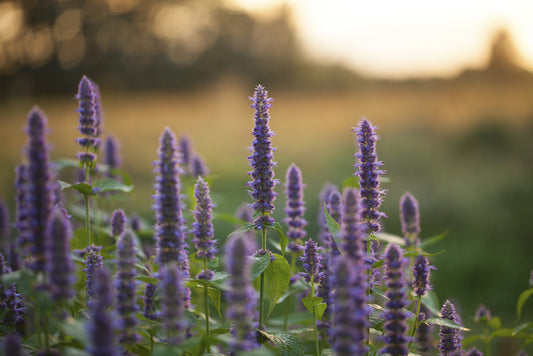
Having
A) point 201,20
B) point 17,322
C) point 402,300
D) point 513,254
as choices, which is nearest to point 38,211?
point 17,322

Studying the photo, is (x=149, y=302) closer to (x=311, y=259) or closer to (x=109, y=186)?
(x=109, y=186)

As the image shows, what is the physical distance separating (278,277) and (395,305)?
110 centimetres

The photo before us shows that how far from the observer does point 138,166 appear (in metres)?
16.8

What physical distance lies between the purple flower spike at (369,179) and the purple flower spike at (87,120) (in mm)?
2373

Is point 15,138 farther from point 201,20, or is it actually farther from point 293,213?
point 201,20

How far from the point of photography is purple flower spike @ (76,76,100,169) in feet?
12.5

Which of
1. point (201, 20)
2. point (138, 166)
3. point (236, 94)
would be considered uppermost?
point (201, 20)

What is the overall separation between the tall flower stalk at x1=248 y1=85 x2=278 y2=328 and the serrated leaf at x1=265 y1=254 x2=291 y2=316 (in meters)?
0.08

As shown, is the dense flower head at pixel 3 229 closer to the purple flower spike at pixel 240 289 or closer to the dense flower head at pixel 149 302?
the dense flower head at pixel 149 302

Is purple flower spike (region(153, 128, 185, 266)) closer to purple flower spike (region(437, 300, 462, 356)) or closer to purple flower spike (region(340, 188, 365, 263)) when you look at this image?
purple flower spike (region(340, 188, 365, 263))

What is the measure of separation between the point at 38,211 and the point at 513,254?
34.1 feet

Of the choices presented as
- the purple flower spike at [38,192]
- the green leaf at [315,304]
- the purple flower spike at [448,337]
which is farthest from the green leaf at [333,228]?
the purple flower spike at [38,192]

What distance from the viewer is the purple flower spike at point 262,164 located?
3.36m

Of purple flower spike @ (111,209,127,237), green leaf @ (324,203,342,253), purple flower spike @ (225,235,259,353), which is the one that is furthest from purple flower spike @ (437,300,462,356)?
purple flower spike @ (111,209,127,237)
